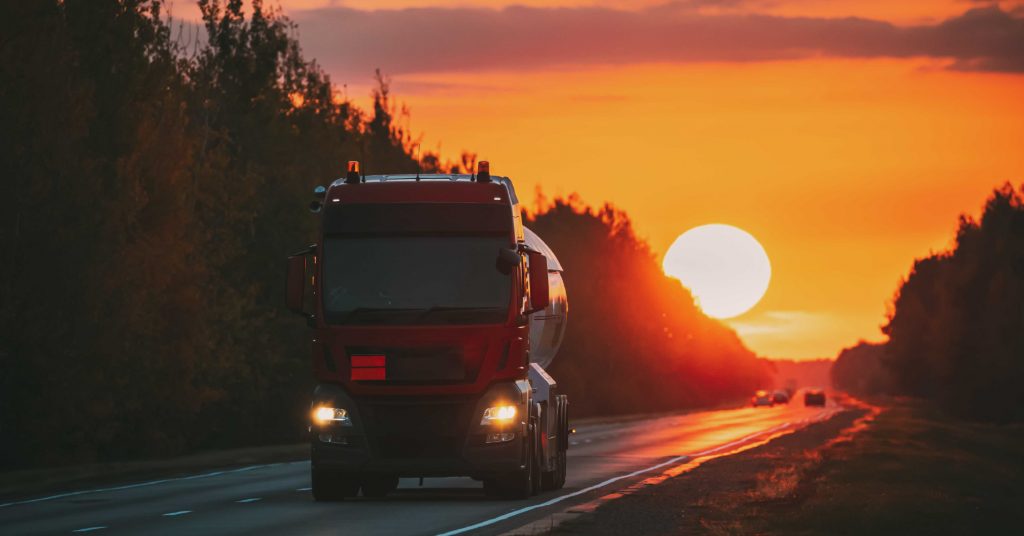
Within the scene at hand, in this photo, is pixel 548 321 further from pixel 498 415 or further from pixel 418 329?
pixel 418 329

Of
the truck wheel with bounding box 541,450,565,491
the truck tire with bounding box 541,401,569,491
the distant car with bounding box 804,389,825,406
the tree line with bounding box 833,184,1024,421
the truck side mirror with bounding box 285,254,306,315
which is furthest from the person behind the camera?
the distant car with bounding box 804,389,825,406

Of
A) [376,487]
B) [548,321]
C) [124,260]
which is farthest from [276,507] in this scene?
[124,260]

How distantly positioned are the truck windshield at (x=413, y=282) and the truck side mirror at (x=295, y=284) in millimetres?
613

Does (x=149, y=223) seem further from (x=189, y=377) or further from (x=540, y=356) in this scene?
(x=540, y=356)

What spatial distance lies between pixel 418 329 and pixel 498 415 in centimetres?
155

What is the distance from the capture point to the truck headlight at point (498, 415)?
21.9 meters

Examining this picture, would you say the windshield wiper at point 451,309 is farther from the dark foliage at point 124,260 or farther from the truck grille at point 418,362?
the dark foliage at point 124,260

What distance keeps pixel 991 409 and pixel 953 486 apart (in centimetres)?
7177

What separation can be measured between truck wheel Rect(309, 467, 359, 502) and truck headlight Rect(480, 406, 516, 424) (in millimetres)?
2164

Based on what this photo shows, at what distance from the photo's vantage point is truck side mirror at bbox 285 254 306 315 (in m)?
21.1

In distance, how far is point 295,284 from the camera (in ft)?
69.4

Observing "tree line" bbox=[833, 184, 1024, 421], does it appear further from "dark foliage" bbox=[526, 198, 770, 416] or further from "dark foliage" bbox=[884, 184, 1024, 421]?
"dark foliage" bbox=[526, 198, 770, 416]

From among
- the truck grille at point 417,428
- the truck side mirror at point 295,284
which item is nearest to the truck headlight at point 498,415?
the truck grille at point 417,428

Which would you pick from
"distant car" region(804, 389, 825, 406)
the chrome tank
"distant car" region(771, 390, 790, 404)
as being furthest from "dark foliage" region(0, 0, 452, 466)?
"distant car" region(771, 390, 790, 404)
